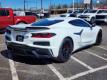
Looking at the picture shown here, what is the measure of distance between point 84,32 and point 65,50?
1.79 meters

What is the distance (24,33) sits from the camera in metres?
8.42

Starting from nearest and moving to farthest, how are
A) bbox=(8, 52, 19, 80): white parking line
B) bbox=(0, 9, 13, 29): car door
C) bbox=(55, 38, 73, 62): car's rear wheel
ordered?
1. bbox=(8, 52, 19, 80): white parking line
2. bbox=(55, 38, 73, 62): car's rear wheel
3. bbox=(0, 9, 13, 29): car door

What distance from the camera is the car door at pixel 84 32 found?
1002 cm

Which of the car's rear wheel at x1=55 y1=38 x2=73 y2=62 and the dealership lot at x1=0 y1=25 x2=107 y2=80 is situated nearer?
the dealership lot at x1=0 y1=25 x2=107 y2=80

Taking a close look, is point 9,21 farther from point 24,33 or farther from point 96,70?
point 96,70

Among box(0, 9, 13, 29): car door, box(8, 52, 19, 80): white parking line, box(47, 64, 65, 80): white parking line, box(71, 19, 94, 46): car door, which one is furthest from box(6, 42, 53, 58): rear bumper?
box(0, 9, 13, 29): car door

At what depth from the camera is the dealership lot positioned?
7160 mm

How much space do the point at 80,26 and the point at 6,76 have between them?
13.6 feet

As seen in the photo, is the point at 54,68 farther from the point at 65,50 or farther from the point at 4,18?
the point at 4,18

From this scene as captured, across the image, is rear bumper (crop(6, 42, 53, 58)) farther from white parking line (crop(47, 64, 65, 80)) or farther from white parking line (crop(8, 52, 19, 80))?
white parking line (crop(8, 52, 19, 80))

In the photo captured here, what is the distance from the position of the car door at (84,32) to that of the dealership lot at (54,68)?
0.60 meters

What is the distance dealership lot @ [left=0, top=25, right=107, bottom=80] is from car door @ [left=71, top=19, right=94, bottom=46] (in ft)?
1.96

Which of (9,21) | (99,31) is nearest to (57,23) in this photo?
(99,31)

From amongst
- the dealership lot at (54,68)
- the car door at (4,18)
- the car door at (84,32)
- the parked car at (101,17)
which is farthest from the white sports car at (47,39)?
the parked car at (101,17)
